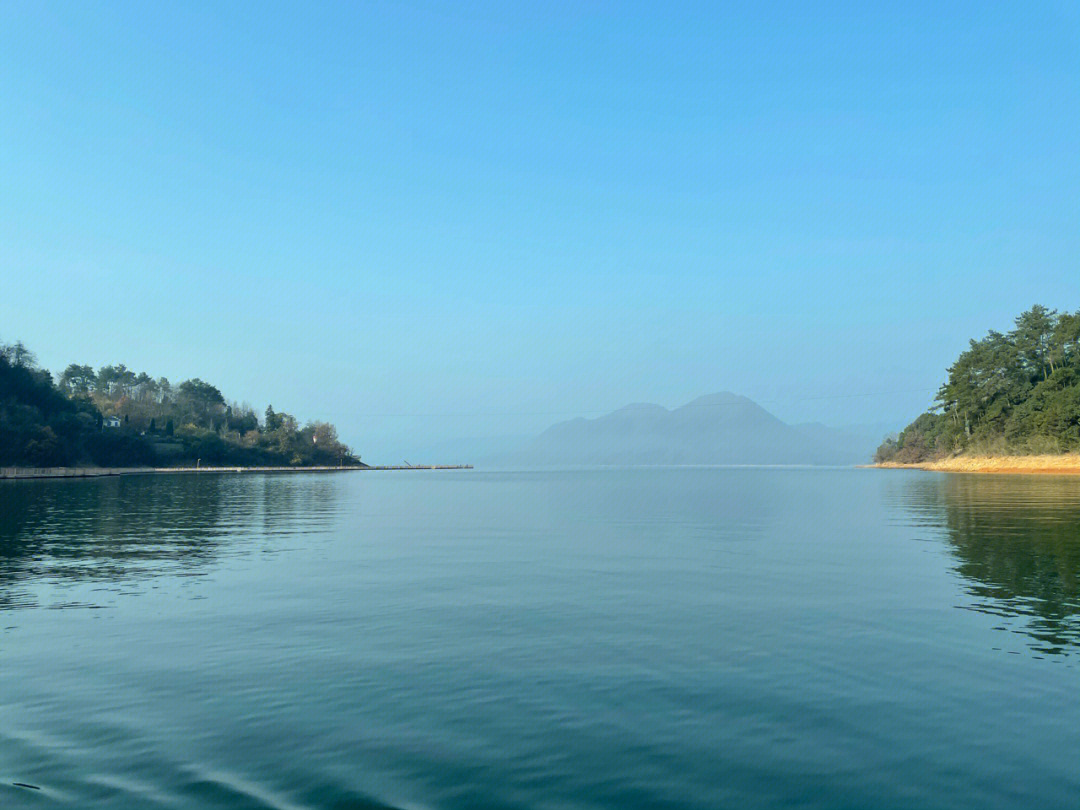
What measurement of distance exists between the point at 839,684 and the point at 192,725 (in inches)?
405

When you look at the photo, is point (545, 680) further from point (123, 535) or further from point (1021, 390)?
point (1021, 390)

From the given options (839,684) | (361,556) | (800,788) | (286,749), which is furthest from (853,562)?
(286,749)

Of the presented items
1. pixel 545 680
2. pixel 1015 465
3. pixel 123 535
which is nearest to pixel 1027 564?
pixel 545 680

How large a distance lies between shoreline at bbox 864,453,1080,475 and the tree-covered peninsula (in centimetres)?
177

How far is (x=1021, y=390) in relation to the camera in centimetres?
15550

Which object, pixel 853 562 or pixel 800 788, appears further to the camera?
pixel 853 562

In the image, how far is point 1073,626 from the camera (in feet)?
56.6

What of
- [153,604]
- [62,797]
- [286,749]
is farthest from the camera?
[153,604]

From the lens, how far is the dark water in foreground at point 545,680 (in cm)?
952

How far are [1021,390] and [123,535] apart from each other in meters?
163

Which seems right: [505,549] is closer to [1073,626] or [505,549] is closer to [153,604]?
[153,604]

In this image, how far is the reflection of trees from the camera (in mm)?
18078

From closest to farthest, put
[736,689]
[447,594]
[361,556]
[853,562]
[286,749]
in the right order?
1. [286,749]
2. [736,689]
3. [447,594]
4. [853,562]
5. [361,556]

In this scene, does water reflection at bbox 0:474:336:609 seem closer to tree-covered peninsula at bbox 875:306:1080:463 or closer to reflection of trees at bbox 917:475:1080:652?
reflection of trees at bbox 917:475:1080:652
